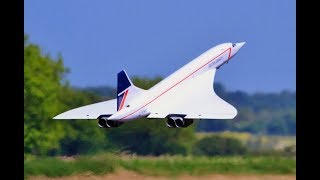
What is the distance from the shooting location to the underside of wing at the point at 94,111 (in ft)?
38.5

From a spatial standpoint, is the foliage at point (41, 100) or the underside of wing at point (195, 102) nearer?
the underside of wing at point (195, 102)

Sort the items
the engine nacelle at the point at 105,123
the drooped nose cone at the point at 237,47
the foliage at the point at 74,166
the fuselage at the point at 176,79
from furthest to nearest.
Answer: the foliage at the point at 74,166, the drooped nose cone at the point at 237,47, the engine nacelle at the point at 105,123, the fuselage at the point at 176,79

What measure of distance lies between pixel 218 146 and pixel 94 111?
1.47 meters

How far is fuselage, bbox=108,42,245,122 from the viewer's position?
455 inches

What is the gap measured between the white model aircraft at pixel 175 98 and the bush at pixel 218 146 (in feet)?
1.69

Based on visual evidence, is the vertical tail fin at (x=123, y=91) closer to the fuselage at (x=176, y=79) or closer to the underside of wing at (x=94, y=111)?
the fuselage at (x=176, y=79)

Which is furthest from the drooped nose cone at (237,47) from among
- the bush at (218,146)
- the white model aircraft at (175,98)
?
the bush at (218,146)

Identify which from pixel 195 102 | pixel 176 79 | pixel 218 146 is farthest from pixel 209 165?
pixel 176 79

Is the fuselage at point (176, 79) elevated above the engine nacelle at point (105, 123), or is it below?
above

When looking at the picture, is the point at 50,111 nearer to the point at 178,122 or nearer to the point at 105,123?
the point at 105,123

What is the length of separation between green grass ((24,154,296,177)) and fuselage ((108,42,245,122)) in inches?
25.2
